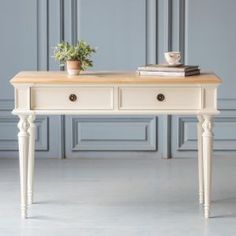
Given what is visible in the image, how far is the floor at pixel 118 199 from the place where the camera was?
3789 millimetres

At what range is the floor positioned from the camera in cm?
379

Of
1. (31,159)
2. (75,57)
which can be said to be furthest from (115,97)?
(31,159)

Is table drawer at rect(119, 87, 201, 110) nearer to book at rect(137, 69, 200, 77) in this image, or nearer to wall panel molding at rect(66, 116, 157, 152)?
book at rect(137, 69, 200, 77)

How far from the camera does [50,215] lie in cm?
404

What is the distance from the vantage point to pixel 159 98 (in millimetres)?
3820

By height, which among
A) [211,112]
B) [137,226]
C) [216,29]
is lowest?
[137,226]

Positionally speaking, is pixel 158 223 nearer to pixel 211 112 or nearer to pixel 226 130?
pixel 211 112

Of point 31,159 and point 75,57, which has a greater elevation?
point 75,57

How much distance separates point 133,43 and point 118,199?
1817mm

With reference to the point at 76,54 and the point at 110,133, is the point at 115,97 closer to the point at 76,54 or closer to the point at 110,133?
the point at 76,54

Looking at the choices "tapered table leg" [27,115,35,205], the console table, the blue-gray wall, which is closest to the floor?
"tapered table leg" [27,115,35,205]

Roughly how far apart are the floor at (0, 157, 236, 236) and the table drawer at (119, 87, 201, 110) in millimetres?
633

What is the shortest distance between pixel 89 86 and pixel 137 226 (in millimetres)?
787

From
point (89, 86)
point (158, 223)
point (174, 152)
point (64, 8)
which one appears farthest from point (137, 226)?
point (64, 8)
